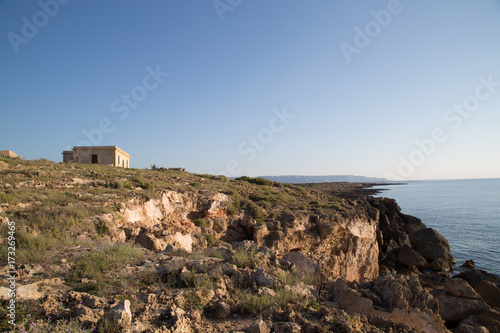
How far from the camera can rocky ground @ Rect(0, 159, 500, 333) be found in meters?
3.26

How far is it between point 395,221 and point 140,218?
24.0 meters

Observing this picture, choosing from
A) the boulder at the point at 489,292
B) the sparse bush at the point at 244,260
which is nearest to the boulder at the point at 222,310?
the sparse bush at the point at 244,260

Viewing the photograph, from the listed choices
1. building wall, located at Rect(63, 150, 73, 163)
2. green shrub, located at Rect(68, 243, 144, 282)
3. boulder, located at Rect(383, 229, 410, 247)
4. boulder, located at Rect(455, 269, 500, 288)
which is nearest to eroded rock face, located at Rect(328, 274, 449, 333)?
green shrub, located at Rect(68, 243, 144, 282)

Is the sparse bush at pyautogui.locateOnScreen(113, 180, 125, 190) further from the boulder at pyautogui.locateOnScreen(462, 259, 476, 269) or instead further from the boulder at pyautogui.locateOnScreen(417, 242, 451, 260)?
the boulder at pyautogui.locateOnScreen(462, 259, 476, 269)

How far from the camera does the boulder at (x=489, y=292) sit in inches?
434

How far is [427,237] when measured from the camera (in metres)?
21.2

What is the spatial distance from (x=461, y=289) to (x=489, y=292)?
4395mm

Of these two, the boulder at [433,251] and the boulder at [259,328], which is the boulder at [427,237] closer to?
the boulder at [433,251]

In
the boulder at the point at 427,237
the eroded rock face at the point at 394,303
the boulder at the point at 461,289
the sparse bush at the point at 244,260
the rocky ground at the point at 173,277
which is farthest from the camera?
the boulder at the point at 427,237

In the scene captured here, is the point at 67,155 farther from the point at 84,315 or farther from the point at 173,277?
the point at 84,315

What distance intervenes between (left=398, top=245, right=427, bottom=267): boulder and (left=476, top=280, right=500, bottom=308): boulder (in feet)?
23.6

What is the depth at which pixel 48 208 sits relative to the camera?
299 inches

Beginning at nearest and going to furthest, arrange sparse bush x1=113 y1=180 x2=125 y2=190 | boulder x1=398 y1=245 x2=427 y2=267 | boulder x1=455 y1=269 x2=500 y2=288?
sparse bush x1=113 y1=180 x2=125 y2=190 < boulder x1=455 y1=269 x2=500 y2=288 < boulder x1=398 y1=245 x2=427 y2=267

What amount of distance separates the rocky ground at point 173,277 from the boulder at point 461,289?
0.03 meters
